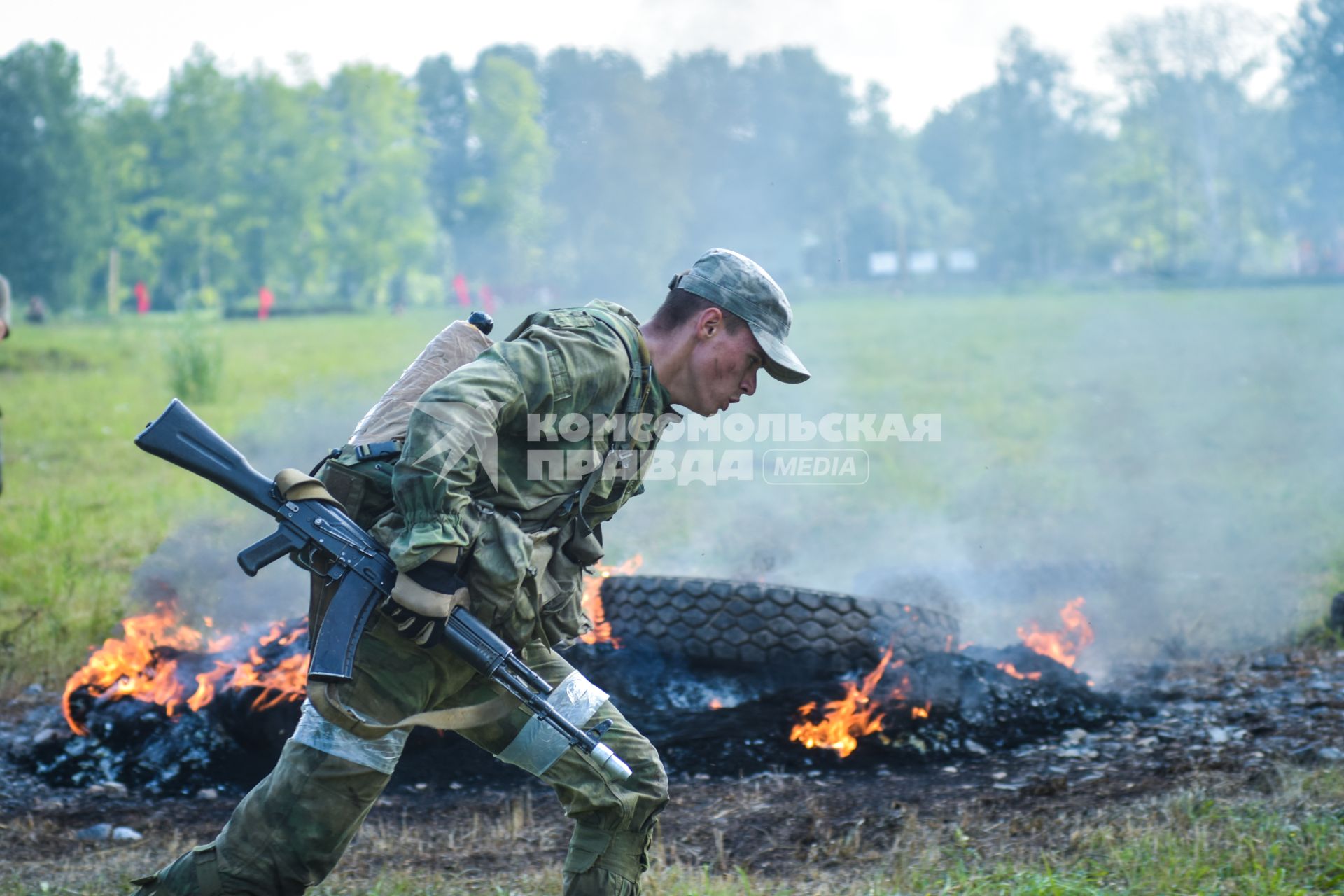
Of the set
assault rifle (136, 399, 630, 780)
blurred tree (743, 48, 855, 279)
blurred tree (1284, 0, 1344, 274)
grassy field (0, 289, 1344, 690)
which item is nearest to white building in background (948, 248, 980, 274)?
blurred tree (743, 48, 855, 279)

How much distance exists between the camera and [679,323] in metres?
2.91

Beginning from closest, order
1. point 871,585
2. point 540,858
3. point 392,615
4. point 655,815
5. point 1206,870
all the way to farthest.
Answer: point 392,615, point 655,815, point 1206,870, point 540,858, point 871,585

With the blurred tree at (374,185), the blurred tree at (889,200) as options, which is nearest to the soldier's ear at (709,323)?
the blurred tree at (889,200)

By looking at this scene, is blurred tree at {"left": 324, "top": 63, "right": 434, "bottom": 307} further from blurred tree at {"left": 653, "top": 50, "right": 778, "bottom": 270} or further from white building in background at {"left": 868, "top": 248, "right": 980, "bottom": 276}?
white building in background at {"left": 868, "top": 248, "right": 980, "bottom": 276}

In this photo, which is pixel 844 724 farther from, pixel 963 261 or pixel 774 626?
pixel 963 261

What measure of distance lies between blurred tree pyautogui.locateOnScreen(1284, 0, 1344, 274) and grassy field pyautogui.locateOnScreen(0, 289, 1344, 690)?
13.3 ft

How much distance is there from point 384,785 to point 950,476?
8.05 meters

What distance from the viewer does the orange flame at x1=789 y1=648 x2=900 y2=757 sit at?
441cm

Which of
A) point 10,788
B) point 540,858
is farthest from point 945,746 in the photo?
point 10,788

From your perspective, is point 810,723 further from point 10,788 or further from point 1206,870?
point 10,788

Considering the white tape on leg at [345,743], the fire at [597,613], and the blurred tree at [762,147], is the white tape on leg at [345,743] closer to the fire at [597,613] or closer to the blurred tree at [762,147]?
the fire at [597,613]

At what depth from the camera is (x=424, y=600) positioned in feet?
8.25

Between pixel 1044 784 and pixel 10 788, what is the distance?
3.69m

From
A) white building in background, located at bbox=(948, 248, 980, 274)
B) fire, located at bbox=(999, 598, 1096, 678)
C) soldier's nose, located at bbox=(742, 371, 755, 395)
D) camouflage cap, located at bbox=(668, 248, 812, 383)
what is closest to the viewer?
camouflage cap, located at bbox=(668, 248, 812, 383)
